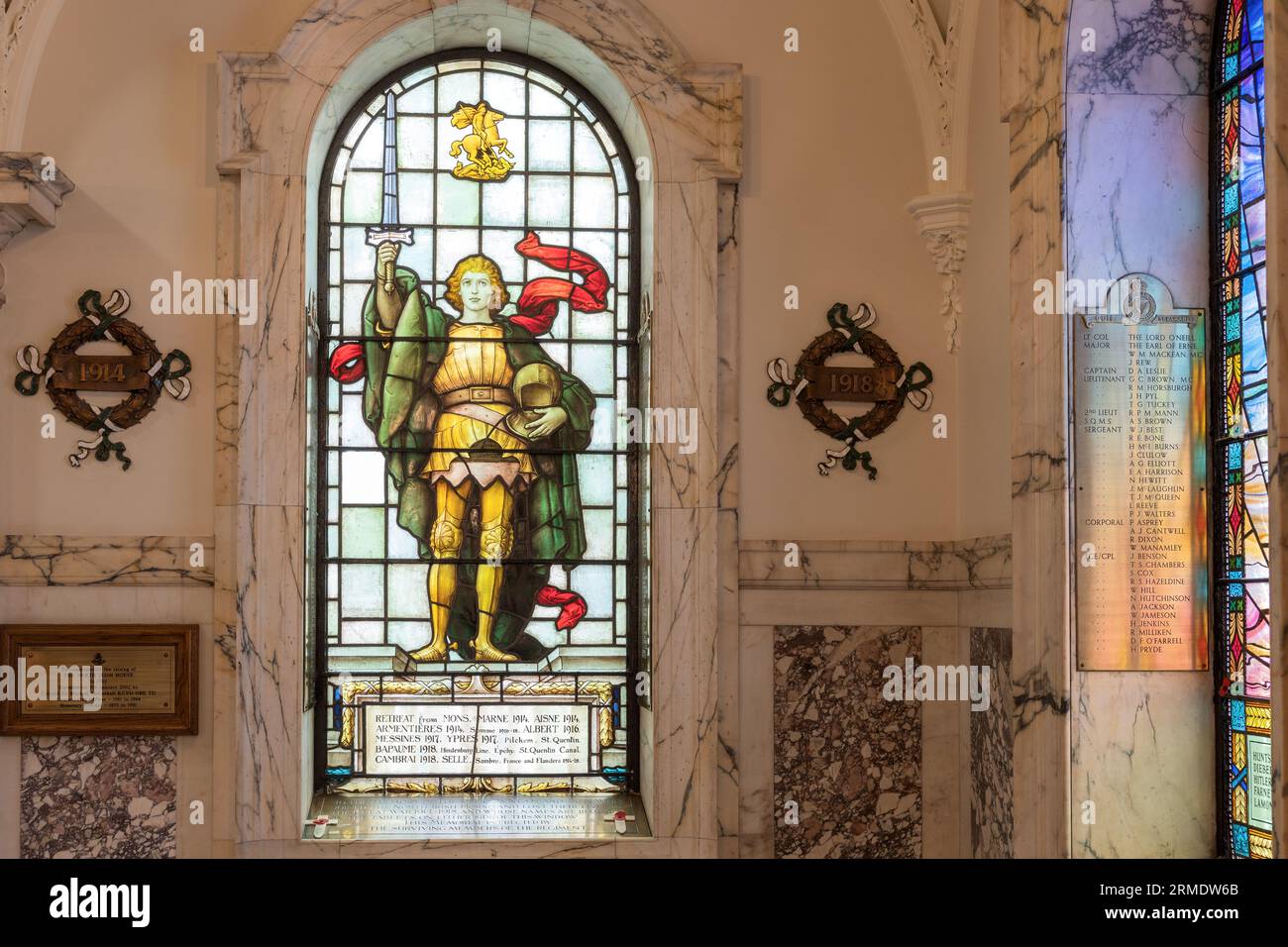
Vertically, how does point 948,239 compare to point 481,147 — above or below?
below

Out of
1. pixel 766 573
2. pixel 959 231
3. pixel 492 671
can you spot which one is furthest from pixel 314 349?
pixel 959 231

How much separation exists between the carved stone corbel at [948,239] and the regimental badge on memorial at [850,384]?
277 mm

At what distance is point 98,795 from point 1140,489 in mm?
4616

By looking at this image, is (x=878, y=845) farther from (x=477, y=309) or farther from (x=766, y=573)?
(x=477, y=309)

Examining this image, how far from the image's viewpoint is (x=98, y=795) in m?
6.67

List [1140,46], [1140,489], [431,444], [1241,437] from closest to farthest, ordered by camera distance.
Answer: [1241,437] → [1140,489] → [1140,46] → [431,444]

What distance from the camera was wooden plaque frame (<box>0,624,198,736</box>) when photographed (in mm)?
6621

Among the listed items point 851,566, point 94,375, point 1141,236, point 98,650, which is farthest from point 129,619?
point 1141,236

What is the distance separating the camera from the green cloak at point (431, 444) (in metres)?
7.23

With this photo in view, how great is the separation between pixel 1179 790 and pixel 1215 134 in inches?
95.7

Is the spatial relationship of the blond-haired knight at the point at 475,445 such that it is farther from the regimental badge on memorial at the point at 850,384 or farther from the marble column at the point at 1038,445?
the marble column at the point at 1038,445

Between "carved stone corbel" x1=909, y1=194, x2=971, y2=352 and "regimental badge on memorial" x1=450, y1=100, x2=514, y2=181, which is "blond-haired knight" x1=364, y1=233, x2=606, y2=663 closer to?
"regimental badge on memorial" x1=450, y1=100, x2=514, y2=181

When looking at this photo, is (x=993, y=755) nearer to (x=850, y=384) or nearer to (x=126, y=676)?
(x=850, y=384)

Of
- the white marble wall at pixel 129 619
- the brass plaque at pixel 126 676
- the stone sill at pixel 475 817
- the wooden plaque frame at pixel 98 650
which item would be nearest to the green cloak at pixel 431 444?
the stone sill at pixel 475 817
